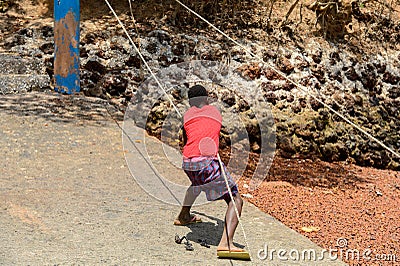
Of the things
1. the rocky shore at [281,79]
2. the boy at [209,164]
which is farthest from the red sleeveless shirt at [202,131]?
the rocky shore at [281,79]

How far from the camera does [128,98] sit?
893 centimetres

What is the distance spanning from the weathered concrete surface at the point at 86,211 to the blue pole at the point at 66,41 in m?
1.13

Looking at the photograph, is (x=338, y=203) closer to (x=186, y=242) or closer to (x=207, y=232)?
(x=207, y=232)

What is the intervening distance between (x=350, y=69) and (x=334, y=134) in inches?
52.3

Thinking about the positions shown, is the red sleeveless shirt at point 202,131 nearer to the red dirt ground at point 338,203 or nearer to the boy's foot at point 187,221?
the boy's foot at point 187,221

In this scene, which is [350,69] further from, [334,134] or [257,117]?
[257,117]

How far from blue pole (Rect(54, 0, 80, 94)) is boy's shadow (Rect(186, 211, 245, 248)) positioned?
14.3ft

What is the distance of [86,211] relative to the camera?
5.11 metres

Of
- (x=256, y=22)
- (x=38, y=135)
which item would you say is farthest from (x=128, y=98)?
(x=256, y=22)

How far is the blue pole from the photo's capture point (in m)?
8.50

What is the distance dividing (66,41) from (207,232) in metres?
4.74

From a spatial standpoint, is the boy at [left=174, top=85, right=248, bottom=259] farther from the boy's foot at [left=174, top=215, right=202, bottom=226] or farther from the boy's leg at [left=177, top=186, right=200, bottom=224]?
the boy's foot at [left=174, top=215, right=202, bottom=226]

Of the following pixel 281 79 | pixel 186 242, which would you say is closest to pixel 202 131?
pixel 186 242

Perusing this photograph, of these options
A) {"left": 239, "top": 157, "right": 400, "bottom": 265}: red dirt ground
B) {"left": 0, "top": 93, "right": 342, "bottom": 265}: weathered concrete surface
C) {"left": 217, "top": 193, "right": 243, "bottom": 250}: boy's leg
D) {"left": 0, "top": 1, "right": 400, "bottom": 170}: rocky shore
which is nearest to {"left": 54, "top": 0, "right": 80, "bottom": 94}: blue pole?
{"left": 0, "top": 1, "right": 400, "bottom": 170}: rocky shore
